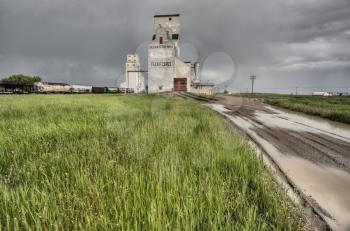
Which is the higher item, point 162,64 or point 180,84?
point 162,64

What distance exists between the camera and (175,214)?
7.02 ft

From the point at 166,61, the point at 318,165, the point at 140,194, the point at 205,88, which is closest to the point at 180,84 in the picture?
the point at 166,61

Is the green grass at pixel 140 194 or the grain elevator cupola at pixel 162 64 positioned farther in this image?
the grain elevator cupola at pixel 162 64

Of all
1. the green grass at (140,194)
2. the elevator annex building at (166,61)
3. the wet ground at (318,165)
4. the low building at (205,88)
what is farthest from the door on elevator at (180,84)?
the green grass at (140,194)

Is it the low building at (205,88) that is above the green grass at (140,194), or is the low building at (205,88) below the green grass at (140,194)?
above

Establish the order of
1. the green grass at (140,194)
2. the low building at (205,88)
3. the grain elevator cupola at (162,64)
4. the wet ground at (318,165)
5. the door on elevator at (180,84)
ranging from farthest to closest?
1. the low building at (205,88)
2. the door on elevator at (180,84)
3. the grain elevator cupola at (162,64)
4. the wet ground at (318,165)
5. the green grass at (140,194)

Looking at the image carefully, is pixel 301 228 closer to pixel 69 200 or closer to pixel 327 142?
pixel 69 200

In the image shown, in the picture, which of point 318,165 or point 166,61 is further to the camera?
point 166,61

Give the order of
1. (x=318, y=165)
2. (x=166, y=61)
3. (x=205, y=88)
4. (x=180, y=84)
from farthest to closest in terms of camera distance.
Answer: (x=205, y=88) < (x=180, y=84) < (x=166, y=61) < (x=318, y=165)

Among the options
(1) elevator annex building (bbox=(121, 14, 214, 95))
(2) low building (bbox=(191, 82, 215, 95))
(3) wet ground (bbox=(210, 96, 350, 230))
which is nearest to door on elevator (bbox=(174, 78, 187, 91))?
(1) elevator annex building (bbox=(121, 14, 214, 95))

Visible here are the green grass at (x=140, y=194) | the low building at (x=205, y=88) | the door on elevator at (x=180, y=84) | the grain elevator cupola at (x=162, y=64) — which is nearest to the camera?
the green grass at (x=140, y=194)

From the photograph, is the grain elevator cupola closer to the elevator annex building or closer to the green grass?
the elevator annex building

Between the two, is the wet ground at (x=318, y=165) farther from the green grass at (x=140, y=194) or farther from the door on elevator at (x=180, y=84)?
the door on elevator at (x=180, y=84)

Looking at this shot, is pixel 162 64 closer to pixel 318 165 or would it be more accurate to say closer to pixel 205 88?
pixel 205 88
